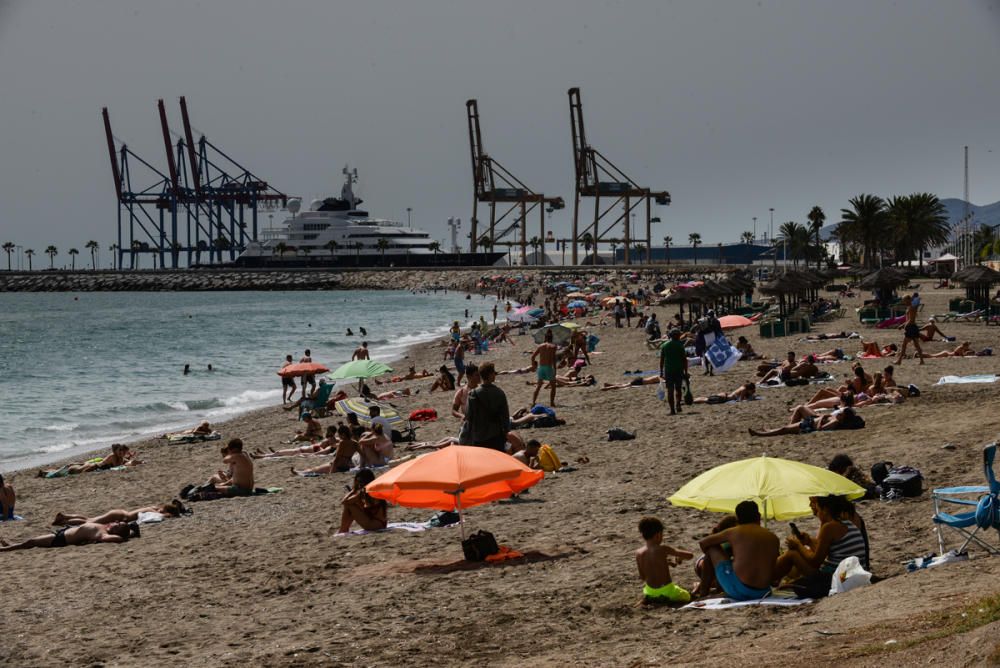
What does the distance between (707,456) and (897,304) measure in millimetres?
17067

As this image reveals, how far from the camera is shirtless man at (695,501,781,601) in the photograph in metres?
6.00

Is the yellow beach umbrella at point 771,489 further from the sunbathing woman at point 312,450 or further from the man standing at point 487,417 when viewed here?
the sunbathing woman at point 312,450

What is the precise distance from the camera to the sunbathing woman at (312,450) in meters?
13.8

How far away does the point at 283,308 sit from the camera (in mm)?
79312

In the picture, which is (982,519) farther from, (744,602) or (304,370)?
(304,370)

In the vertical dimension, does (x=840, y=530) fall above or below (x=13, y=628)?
above

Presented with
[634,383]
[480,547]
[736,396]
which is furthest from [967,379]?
[480,547]

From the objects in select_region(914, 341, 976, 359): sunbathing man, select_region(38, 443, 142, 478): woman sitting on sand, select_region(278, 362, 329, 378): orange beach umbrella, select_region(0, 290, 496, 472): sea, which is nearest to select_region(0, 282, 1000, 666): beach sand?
select_region(38, 443, 142, 478): woman sitting on sand

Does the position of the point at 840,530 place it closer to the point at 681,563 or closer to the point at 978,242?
the point at 681,563

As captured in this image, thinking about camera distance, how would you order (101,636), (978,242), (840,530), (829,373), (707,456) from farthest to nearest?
(978,242) < (829,373) < (707,456) < (101,636) < (840,530)

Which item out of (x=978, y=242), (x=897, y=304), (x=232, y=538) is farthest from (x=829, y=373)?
(x=978, y=242)

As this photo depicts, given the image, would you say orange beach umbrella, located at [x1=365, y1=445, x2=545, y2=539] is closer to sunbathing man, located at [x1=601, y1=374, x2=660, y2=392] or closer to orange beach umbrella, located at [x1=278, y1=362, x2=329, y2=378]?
sunbathing man, located at [x1=601, y1=374, x2=660, y2=392]

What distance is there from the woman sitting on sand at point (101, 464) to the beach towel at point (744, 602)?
404 inches

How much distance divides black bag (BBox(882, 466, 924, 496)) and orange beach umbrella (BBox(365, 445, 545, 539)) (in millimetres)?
2374
